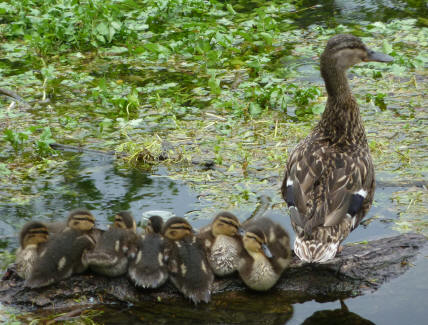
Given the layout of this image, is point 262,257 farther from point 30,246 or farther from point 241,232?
point 30,246

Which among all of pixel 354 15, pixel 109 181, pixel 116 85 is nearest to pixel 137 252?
pixel 109 181

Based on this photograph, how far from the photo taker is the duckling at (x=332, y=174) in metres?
5.28

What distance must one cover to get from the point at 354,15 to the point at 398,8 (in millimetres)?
727

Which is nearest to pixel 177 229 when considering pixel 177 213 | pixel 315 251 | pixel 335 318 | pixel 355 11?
pixel 315 251

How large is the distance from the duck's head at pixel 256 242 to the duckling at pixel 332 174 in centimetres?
22

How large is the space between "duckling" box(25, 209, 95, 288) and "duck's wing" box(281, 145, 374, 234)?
4.73 feet

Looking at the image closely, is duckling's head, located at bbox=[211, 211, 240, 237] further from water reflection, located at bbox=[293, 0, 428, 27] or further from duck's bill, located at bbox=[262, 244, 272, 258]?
water reflection, located at bbox=[293, 0, 428, 27]

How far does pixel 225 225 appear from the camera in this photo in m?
5.41

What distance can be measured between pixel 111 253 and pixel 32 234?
56 centimetres

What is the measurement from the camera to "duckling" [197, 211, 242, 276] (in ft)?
17.5

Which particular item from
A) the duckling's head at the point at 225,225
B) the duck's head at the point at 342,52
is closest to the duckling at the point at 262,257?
the duckling's head at the point at 225,225

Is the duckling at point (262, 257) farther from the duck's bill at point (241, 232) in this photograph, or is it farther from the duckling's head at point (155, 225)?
the duckling's head at point (155, 225)

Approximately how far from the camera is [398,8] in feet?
38.2

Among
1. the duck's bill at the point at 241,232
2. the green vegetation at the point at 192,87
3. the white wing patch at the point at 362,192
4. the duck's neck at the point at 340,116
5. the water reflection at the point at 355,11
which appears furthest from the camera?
the water reflection at the point at 355,11
